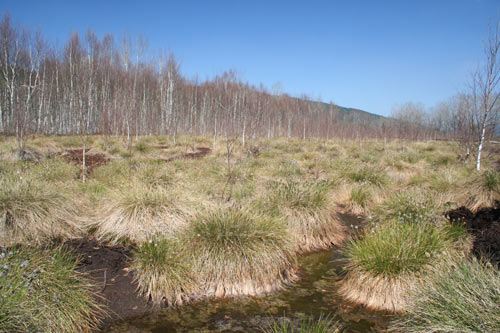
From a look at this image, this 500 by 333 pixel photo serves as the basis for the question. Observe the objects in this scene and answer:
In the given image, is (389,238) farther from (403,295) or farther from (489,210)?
(489,210)

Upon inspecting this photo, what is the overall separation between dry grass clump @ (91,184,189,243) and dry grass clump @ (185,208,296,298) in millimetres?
864

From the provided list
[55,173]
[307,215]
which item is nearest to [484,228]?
[307,215]

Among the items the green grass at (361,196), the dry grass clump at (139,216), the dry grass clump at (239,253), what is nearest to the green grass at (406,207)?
the green grass at (361,196)

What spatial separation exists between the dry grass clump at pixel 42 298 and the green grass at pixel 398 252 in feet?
11.3

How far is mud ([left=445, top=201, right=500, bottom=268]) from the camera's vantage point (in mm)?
4555

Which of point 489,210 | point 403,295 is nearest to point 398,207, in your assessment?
point 489,210

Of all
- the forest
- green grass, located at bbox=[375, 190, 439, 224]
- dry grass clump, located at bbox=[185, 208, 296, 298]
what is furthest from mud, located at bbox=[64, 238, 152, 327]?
green grass, located at bbox=[375, 190, 439, 224]

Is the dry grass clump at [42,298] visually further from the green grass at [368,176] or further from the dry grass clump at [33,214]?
the green grass at [368,176]

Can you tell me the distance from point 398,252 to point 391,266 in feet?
0.69

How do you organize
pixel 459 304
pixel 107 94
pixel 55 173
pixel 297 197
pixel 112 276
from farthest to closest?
pixel 107 94 < pixel 55 173 < pixel 297 197 < pixel 112 276 < pixel 459 304

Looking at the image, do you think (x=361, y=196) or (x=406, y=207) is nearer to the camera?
(x=406, y=207)

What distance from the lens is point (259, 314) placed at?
161 inches

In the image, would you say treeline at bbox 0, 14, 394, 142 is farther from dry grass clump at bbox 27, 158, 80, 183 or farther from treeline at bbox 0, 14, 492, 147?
dry grass clump at bbox 27, 158, 80, 183

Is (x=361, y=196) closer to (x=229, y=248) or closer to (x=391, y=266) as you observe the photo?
(x=391, y=266)
